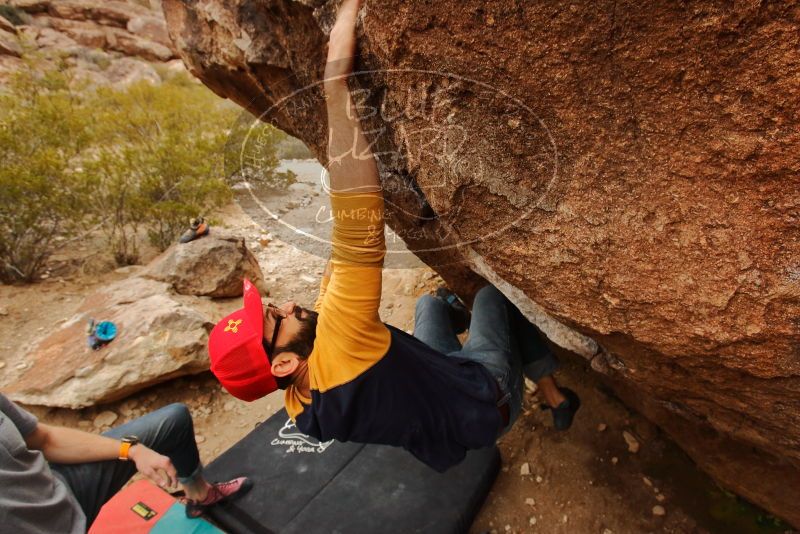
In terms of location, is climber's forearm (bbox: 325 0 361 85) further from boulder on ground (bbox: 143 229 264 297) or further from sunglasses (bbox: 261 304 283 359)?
boulder on ground (bbox: 143 229 264 297)

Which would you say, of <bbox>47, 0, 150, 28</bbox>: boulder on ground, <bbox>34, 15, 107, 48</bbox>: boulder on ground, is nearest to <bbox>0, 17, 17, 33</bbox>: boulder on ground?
<bbox>34, 15, 107, 48</bbox>: boulder on ground

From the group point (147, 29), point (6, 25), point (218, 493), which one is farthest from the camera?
point (147, 29)

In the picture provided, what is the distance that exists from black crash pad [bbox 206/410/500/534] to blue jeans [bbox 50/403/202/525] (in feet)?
1.03

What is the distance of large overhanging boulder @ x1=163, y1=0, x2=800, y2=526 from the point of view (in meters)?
0.90

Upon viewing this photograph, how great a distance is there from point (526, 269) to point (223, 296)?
377cm

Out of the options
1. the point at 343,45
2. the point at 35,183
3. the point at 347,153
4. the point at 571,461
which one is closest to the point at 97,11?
the point at 35,183

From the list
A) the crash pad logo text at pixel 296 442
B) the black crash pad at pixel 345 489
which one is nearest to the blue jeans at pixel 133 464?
the black crash pad at pixel 345 489

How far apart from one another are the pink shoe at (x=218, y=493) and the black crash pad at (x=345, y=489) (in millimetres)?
38

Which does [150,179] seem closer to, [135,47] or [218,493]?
[218,493]

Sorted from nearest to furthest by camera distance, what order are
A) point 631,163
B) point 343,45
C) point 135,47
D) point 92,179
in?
point 631,163
point 343,45
point 92,179
point 135,47

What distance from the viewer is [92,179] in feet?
16.8

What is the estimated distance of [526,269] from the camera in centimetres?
140

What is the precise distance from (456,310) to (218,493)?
A: 1.68 meters

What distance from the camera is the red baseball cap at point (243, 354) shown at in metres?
1.44
